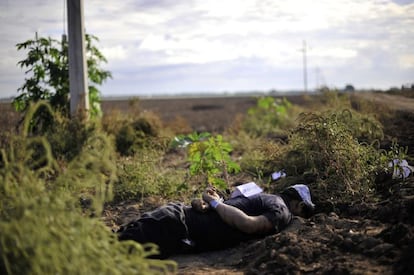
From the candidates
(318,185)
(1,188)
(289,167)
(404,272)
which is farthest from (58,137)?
(404,272)

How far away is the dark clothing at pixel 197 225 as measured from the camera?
469 centimetres

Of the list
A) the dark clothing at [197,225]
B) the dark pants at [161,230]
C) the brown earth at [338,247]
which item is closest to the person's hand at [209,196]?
the dark clothing at [197,225]

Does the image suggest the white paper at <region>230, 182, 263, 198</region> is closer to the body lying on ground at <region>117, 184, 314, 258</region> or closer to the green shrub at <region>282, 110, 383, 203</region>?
the body lying on ground at <region>117, 184, 314, 258</region>

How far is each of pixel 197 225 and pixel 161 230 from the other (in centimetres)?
36

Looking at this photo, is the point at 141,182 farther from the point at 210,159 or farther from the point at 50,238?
the point at 50,238

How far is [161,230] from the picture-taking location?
473cm

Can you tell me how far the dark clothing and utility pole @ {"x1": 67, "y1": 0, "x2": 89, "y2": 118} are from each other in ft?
19.0

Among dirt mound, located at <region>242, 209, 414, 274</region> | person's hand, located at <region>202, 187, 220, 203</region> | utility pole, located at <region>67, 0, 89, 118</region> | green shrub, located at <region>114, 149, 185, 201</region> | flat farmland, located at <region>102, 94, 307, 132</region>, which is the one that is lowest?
dirt mound, located at <region>242, 209, 414, 274</region>

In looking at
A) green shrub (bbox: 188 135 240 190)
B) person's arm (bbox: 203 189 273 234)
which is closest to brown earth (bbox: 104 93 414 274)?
person's arm (bbox: 203 189 273 234)

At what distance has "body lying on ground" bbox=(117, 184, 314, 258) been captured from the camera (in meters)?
4.71

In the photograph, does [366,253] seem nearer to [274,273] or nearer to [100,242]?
[274,273]

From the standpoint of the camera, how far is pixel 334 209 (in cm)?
584

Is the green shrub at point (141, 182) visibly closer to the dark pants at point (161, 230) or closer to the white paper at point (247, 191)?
the white paper at point (247, 191)

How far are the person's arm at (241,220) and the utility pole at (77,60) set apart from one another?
233 inches
